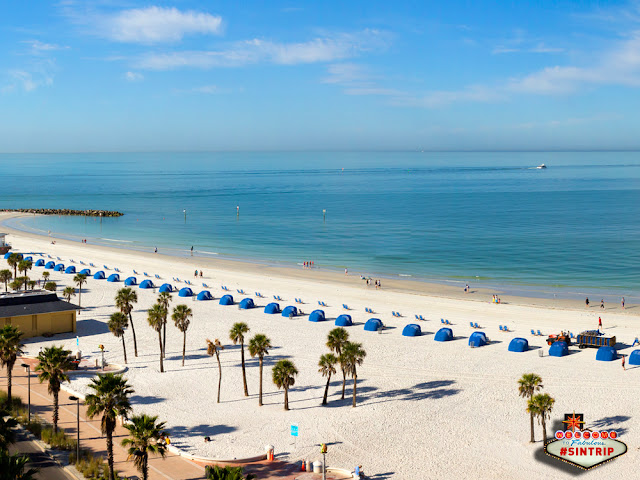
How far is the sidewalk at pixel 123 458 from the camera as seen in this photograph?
94.3 ft

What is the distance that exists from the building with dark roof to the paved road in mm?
20248

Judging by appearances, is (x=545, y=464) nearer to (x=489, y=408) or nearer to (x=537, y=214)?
(x=489, y=408)

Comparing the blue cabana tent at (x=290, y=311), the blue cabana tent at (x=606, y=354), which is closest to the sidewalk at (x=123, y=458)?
the blue cabana tent at (x=290, y=311)

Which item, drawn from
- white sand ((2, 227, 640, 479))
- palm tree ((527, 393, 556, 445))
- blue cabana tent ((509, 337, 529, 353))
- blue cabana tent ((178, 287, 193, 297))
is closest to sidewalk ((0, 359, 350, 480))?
white sand ((2, 227, 640, 479))

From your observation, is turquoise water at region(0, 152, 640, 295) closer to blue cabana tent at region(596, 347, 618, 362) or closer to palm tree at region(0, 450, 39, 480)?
blue cabana tent at region(596, 347, 618, 362)

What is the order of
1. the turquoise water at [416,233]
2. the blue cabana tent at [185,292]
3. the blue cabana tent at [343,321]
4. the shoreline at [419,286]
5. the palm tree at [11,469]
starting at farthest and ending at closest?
the turquoise water at [416,233], the shoreline at [419,286], the blue cabana tent at [185,292], the blue cabana tent at [343,321], the palm tree at [11,469]

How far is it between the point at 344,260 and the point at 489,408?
59609 mm

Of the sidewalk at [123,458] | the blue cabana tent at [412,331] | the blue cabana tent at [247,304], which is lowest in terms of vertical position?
the sidewalk at [123,458]

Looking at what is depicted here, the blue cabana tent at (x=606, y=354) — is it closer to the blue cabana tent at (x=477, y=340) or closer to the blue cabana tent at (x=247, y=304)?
the blue cabana tent at (x=477, y=340)

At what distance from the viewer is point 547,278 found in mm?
79875

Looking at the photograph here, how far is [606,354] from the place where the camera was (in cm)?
4522

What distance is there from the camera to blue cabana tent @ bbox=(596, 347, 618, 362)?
45.2 m

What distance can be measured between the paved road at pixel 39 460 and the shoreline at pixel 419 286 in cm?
4812

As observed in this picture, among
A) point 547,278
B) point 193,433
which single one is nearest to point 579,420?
point 193,433
